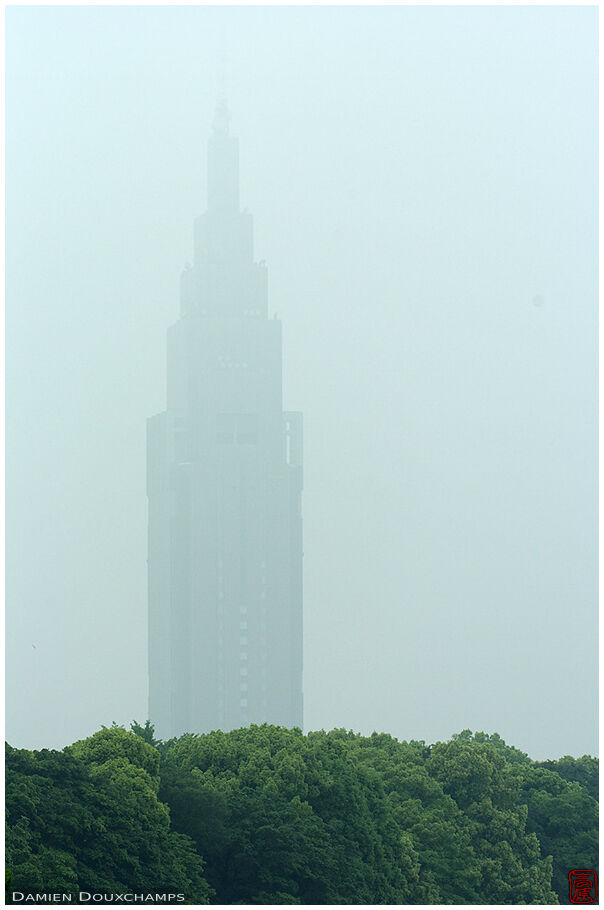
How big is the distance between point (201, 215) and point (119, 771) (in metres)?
14.4

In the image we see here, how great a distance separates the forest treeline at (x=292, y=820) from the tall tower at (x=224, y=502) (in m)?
4.10

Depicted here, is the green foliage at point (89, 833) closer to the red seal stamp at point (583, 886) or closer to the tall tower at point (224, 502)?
the red seal stamp at point (583, 886)

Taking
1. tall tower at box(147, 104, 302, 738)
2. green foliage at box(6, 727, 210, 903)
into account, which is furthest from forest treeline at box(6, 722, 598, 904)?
tall tower at box(147, 104, 302, 738)

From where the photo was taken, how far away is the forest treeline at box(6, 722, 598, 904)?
13344 millimetres

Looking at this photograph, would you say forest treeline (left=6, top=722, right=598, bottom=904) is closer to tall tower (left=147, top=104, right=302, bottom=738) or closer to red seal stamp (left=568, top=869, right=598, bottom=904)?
red seal stamp (left=568, top=869, right=598, bottom=904)

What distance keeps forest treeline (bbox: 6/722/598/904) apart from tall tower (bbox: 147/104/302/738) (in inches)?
161

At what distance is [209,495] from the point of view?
2444cm

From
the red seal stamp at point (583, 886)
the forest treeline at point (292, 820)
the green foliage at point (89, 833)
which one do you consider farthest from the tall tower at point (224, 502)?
the green foliage at point (89, 833)

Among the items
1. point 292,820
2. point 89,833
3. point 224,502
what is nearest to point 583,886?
point 292,820

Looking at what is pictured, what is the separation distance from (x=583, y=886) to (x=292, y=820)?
7.18 meters

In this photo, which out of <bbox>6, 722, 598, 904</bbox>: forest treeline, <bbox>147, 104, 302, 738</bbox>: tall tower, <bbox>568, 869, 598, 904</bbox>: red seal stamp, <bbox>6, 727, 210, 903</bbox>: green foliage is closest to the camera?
<bbox>6, 727, 210, 903</bbox>: green foliage

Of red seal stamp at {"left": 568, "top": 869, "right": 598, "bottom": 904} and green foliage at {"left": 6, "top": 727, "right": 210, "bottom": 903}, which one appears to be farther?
red seal stamp at {"left": 568, "top": 869, "right": 598, "bottom": 904}

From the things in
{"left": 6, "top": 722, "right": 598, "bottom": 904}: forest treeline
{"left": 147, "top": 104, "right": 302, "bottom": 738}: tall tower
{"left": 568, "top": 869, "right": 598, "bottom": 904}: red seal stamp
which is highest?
{"left": 147, "top": 104, "right": 302, "bottom": 738}: tall tower

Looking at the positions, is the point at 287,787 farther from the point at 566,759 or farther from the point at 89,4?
the point at 89,4
